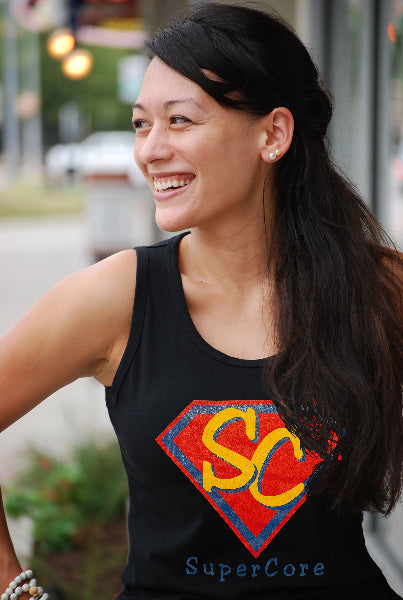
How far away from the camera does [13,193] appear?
84.6ft

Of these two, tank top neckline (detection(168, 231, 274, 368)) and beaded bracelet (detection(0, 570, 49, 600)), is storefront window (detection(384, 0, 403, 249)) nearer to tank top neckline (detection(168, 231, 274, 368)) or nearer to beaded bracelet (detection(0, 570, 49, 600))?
tank top neckline (detection(168, 231, 274, 368))

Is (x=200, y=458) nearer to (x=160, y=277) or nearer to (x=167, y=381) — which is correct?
(x=167, y=381)

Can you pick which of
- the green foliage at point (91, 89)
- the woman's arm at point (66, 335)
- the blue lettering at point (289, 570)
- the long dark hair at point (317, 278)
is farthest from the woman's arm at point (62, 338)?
the green foliage at point (91, 89)

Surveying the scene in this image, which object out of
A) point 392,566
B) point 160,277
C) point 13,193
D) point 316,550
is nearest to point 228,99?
point 160,277

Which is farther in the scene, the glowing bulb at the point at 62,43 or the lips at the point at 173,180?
the glowing bulb at the point at 62,43

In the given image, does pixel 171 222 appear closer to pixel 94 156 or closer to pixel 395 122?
pixel 395 122

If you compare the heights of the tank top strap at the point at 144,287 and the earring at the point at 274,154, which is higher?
the earring at the point at 274,154

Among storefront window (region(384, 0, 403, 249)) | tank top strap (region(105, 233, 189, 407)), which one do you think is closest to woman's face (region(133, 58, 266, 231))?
tank top strap (region(105, 233, 189, 407))

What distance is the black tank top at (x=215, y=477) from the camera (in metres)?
1.81

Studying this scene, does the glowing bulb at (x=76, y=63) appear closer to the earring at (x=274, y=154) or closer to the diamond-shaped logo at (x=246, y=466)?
the earring at (x=274, y=154)

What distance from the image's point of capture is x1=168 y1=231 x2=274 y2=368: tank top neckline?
1833 millimetres

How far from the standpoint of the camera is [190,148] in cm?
182

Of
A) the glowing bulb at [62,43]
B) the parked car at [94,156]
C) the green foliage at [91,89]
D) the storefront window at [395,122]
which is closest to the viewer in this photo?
the storefront window at [395,122]

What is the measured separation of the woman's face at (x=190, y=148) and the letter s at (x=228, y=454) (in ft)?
1.43
